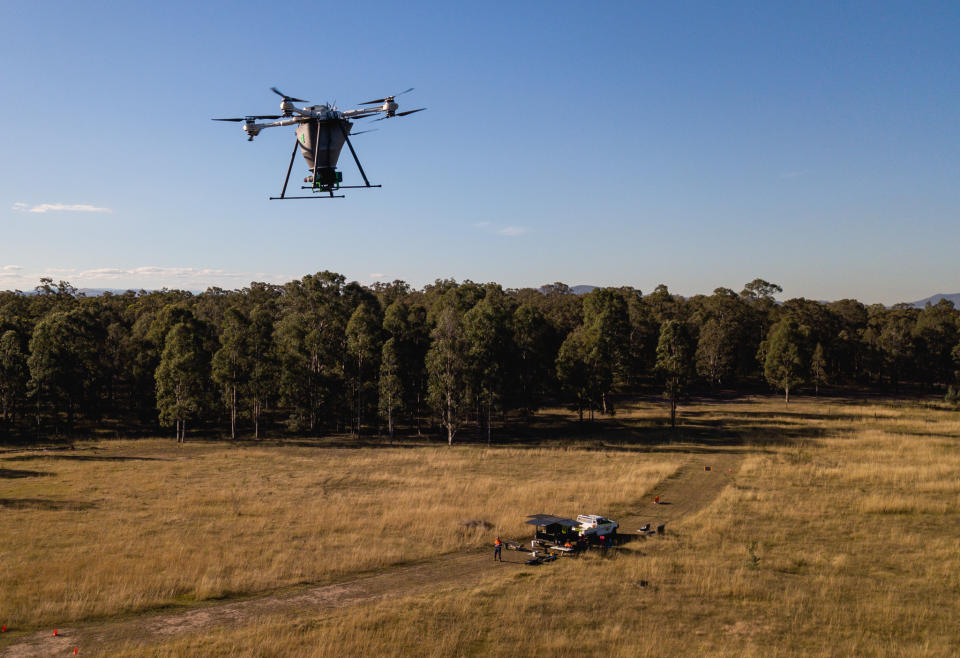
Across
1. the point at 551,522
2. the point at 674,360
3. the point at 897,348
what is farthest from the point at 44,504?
the point at 897,348

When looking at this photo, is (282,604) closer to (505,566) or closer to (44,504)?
(505,566)

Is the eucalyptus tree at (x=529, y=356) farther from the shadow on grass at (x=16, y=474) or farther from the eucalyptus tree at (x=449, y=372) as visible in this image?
the shadow on grass at (x=16, y=474)

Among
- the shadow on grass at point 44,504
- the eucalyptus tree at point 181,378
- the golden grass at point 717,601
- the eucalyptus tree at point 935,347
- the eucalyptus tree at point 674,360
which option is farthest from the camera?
the eucalyptus tree at point 935,347

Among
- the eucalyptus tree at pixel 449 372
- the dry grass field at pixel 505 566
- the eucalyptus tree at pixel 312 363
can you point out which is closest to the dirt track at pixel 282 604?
the dry grass field at pixel 505 566

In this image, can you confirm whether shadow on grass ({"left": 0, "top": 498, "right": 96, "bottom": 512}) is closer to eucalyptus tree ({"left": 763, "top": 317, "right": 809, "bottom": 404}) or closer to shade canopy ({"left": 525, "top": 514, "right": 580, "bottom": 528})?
shade canopy ({"left": 525, "top": 514, "right": 580, "bottom": 528})

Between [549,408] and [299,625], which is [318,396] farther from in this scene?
[299,625]
